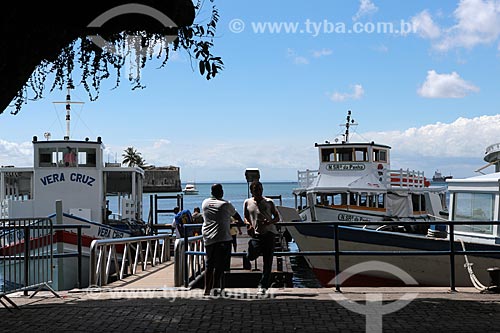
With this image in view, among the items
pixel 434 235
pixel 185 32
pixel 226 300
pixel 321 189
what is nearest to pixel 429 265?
pixel 434 235

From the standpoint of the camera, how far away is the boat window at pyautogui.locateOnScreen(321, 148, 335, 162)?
26.9 m

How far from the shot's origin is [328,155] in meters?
27.0

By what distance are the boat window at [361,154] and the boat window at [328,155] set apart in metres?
0.94

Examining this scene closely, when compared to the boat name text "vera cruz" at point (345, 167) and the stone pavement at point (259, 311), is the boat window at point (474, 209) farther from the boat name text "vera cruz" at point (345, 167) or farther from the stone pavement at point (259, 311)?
the boat name text "vera cruz" at point (345, 167)

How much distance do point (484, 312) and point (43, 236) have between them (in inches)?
247

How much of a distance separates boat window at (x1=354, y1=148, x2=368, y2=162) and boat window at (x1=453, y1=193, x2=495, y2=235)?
38.4 ft

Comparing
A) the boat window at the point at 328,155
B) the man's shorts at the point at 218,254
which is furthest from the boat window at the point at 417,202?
the man's shorts at the point at 218,254

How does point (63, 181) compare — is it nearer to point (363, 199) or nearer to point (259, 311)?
point (363, 199)

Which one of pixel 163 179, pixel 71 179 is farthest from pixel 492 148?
pixel 163 179

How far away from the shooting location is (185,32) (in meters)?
9.15

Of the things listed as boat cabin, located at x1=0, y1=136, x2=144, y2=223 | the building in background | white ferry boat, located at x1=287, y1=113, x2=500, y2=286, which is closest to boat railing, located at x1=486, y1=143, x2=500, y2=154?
white ferry boat, located at x1=287, y1=113, x2=500, y2=286

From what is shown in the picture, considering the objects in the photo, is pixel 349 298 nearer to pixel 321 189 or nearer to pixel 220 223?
pixel 220 223

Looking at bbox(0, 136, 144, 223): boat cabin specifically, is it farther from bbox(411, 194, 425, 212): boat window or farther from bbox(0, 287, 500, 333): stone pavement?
bbox(0, 287, 500, 333): stone pavement

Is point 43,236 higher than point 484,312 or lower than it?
higher
